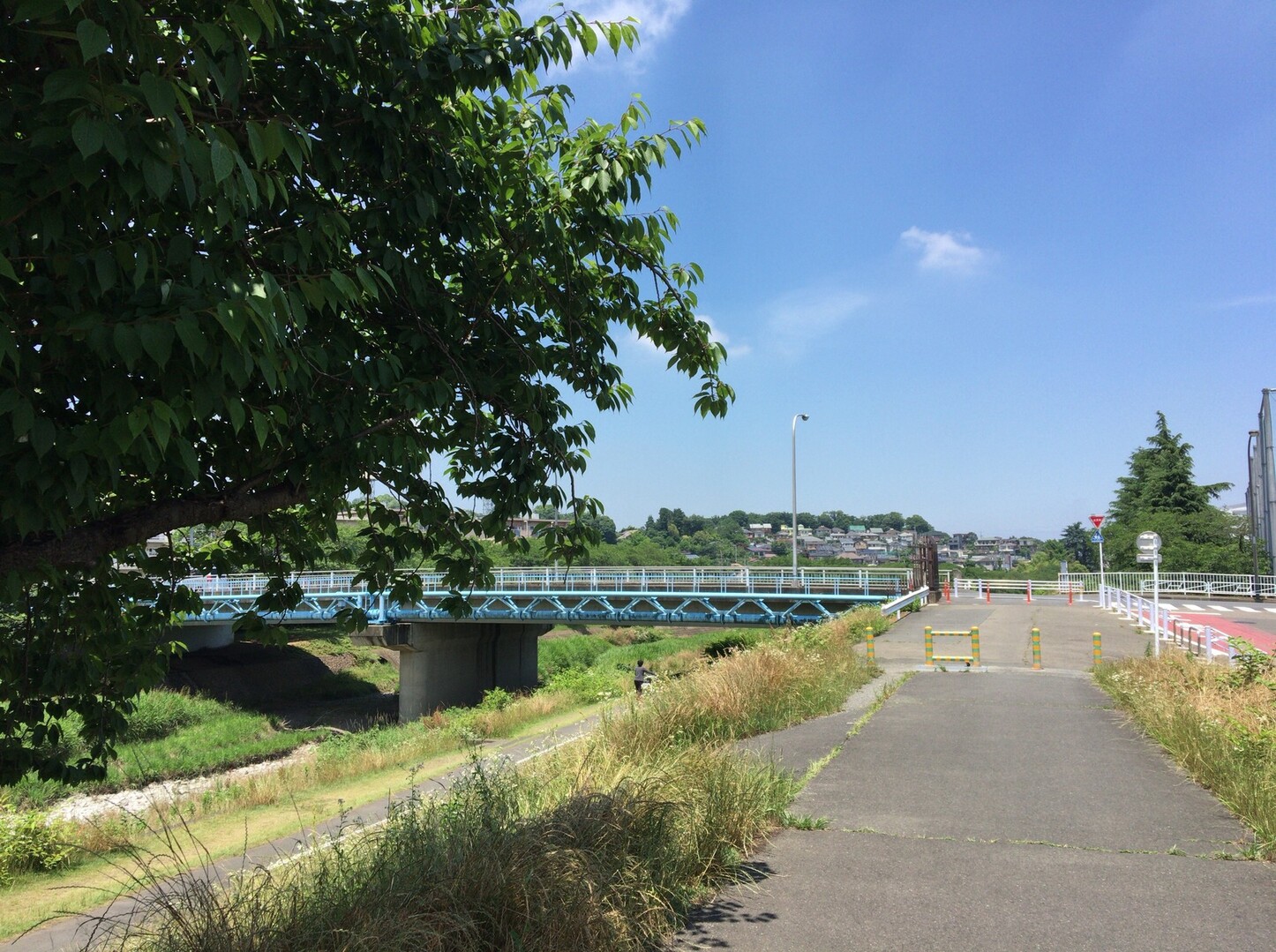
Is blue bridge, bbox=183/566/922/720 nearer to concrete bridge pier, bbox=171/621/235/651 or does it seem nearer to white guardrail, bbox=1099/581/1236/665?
concrete bridge pier, bbox=171/621/235/651

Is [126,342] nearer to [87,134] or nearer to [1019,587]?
[87,134]

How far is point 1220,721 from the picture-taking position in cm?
891

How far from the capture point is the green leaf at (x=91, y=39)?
210 centimetres

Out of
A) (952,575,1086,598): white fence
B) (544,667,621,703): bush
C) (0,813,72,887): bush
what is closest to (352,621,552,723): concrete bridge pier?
(544,667,621,703): bush

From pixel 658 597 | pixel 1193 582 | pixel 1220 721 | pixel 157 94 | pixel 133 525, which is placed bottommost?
pixel 658 597

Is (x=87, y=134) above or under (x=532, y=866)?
above

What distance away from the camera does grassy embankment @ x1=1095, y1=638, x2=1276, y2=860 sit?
7047mm

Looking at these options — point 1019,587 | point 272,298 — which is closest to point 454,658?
point 1019,587

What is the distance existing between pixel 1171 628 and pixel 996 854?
1677 centimetres

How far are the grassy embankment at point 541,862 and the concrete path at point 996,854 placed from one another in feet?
1.18

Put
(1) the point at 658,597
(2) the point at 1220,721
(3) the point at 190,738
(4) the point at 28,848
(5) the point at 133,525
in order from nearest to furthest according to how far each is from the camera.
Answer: (5) the point at 133,525 < (2) the point at 1220,721 < (4) the point at 28,848 < (3) the point at 190,738 < (1) the point at 658,597

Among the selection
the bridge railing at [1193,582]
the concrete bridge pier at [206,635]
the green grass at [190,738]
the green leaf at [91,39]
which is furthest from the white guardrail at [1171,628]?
the concrete bridge pier at [206,635]

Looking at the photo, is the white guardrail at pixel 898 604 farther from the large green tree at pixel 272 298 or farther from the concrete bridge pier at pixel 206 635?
the concrete bridge pier at pixel 206 635

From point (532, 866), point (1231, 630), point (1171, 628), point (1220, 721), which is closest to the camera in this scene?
point (532, 866)
